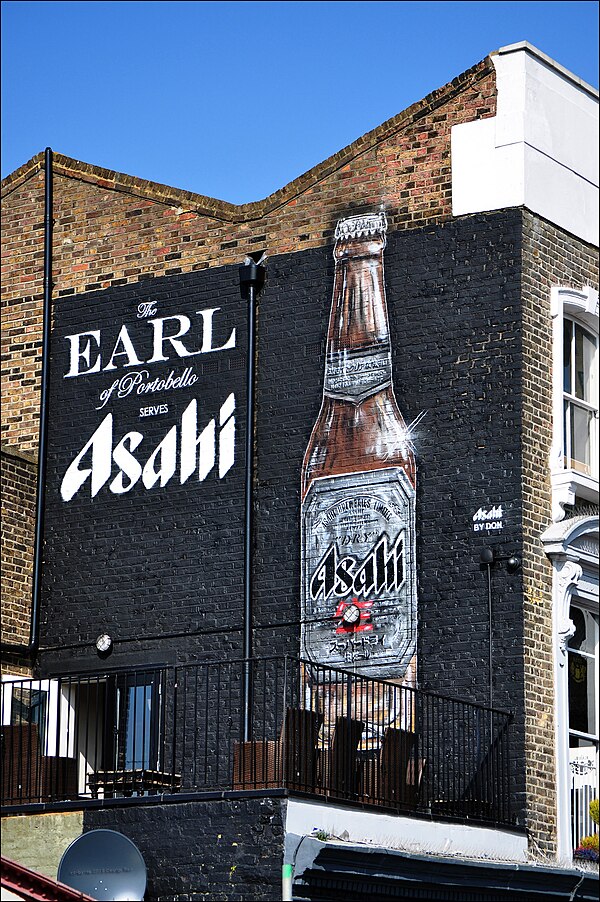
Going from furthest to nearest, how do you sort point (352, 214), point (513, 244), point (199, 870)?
point (352, 214), point (513, 244), point (199, 870)

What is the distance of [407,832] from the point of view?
54.3ft

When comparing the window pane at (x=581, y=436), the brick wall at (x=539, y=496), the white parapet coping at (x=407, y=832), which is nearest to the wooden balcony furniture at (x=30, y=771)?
the white parapet coping at (x=407, y=832)

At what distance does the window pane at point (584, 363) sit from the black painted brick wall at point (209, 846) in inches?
297

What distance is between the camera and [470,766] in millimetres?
18062

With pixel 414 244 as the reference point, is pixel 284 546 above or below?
below

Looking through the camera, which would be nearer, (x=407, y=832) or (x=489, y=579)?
(x=407, y=832)

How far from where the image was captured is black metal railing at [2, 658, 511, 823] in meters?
16.2

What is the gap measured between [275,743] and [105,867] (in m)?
1.95

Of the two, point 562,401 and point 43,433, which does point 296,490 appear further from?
point 43,433

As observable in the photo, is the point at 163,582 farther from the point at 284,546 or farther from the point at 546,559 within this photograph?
the point at 546,559

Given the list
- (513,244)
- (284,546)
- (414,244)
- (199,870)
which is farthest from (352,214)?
(199,870)

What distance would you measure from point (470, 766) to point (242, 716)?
292 centimetres

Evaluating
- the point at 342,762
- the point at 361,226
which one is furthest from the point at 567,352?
the point at 342,762

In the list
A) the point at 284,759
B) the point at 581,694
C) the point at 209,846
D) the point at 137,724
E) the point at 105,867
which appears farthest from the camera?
the point at 137,724
